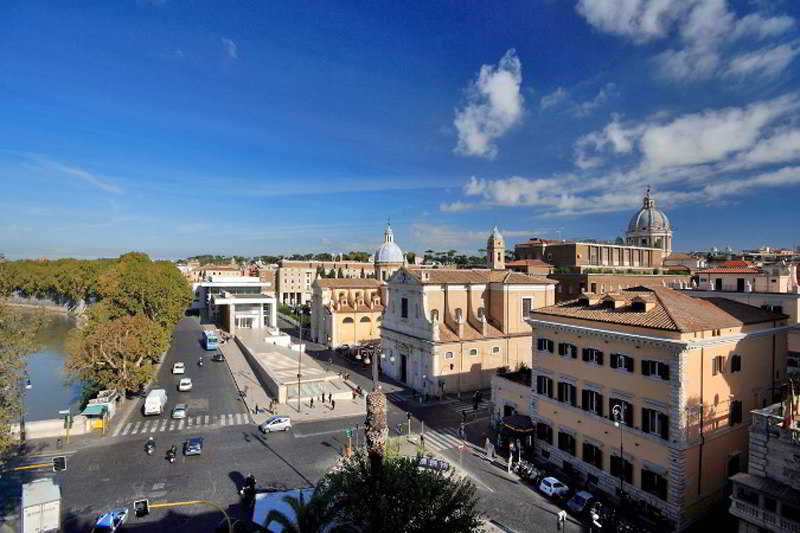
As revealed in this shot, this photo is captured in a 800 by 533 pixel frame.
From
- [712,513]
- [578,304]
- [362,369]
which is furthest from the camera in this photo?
[362,369]

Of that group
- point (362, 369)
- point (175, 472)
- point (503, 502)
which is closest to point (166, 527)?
point (175, 472)

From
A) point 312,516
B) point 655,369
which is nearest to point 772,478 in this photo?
point 655,369

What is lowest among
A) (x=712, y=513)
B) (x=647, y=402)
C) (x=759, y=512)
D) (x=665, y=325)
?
(x=712, y=513)

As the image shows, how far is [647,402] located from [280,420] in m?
22.8

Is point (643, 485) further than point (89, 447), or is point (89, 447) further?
point (89, 447)

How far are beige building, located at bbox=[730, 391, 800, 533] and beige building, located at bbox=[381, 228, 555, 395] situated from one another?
24350mm

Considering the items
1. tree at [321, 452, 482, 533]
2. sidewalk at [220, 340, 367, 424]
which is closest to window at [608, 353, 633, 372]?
tree at [321, 452, 482, 533]

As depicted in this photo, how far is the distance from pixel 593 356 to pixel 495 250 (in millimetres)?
37625

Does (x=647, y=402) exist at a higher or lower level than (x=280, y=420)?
higher

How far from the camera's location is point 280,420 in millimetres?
32156

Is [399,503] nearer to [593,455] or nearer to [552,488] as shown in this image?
[552,488]

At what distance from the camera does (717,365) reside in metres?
22.1

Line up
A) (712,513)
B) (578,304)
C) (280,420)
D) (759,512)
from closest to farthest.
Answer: (759,512) → (712,513) → (578,304) → (280,420)

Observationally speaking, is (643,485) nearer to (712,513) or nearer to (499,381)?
(712,513)
